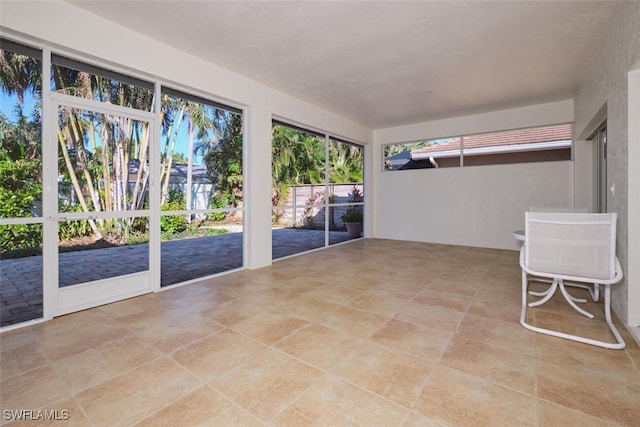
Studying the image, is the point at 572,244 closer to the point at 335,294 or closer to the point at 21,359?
the point at 335,294

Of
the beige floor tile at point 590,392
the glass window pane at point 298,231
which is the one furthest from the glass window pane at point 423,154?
the beige floor tile at point 590,392

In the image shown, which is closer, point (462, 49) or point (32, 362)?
point (32, 362)

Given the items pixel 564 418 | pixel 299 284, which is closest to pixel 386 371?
pixel 564 418

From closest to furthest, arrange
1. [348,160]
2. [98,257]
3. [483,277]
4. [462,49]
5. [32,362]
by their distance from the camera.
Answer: [32,362], [98,257], [462,49], [483,277], [348,160]

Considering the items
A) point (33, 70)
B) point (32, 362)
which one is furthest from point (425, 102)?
point (32, 362)

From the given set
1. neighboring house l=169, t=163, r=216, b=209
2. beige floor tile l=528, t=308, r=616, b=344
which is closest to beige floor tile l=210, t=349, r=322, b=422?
beige floor tile l=528, t=308, r=616, b=344

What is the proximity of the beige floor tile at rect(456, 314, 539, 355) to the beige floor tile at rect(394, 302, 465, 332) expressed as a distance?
80 millimetres

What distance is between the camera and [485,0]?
264 cm

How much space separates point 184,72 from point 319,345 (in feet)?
11.1

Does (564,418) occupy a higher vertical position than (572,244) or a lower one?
lower

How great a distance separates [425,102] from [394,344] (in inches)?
179

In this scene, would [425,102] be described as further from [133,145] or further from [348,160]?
[133,145]

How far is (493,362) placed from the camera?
1.96 meters

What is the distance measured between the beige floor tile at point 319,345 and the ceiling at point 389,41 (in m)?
2.85
